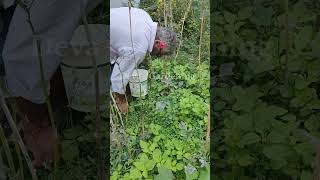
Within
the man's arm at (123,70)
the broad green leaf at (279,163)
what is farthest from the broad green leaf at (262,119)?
the man's arm at (123,70)

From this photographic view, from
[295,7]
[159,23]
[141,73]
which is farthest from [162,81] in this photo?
[295,7]

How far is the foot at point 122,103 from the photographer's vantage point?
2984mm

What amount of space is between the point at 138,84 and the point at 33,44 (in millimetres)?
845

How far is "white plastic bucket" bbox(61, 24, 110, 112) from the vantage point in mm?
2648

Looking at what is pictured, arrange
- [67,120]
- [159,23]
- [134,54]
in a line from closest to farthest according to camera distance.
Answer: [67,120]
[134,54]
[159,23]

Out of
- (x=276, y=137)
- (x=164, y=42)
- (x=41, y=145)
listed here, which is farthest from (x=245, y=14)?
(x=164, y=42)

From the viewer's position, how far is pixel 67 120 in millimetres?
2676

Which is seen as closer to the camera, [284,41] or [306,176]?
[306,176]

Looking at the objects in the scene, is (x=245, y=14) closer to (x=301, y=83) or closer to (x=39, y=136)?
(x=301, y=83)

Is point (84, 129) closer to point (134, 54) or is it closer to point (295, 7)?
point (134, 54)

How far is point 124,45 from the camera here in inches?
124

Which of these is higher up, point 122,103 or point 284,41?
point 284,41

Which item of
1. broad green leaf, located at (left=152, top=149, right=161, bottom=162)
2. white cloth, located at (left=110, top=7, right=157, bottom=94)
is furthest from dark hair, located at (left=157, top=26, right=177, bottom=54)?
broad green leaf, located at (left=152, top=149, right=161, bottom=162)

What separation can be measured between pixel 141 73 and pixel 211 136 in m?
1.19
